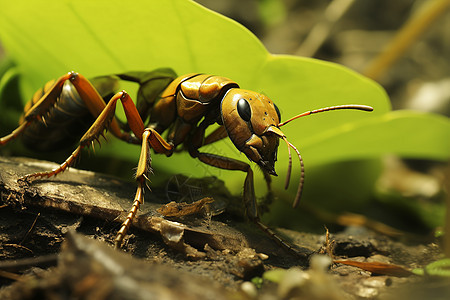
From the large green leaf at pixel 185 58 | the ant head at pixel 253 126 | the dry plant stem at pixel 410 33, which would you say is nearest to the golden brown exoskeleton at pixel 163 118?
the ant head at pixel 253 126

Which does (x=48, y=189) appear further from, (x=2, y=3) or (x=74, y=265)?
(x=2, y=3)

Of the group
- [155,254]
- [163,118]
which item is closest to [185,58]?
[163,118]

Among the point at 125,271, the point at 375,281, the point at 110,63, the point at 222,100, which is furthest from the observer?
the point at 110,63

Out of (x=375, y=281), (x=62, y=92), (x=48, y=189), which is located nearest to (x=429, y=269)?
(x=375, y=281)

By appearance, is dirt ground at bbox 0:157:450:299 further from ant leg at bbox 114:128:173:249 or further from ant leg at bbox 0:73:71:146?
ant leg at bbox 0:73:71:146

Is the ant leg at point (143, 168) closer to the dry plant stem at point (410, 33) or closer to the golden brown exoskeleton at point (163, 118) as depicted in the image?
the golden brown exoskeleton at point (163, 118)

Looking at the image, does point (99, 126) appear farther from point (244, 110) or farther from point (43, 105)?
point (244, 110)
